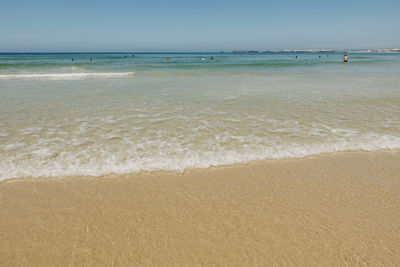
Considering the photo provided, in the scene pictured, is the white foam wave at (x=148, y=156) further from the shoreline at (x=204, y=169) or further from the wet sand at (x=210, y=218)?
the wet sand at (x=210, y=218)

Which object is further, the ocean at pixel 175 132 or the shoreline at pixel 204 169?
the ocean at pixel 175 132

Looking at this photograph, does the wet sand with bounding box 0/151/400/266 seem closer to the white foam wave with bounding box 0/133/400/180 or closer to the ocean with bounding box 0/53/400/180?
the white foam wave with bounding box 0/133/400/180

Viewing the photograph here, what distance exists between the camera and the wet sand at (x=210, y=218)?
238 centimetres

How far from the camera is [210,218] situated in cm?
289

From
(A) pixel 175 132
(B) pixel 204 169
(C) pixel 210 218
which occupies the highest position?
(A) pixel 175 132

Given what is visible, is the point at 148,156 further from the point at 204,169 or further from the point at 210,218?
the point at 210,218

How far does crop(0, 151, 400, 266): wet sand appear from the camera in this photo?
7.82 ft

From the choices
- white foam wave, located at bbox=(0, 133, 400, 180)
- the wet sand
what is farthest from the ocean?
the wet sand

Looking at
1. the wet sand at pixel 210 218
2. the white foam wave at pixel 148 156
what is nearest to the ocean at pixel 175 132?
the white foam wave at pixel 148 156

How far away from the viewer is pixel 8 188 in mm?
3533

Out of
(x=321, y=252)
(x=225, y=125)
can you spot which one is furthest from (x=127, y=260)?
(x=225, y=125)

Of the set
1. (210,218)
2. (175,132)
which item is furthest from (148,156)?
(210,218)

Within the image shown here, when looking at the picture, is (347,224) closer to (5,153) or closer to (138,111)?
(5,153)

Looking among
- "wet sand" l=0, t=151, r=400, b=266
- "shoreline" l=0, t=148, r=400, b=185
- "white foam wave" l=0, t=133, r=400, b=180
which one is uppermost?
"white foam wave" l=0, t=133, r=400, b=180
